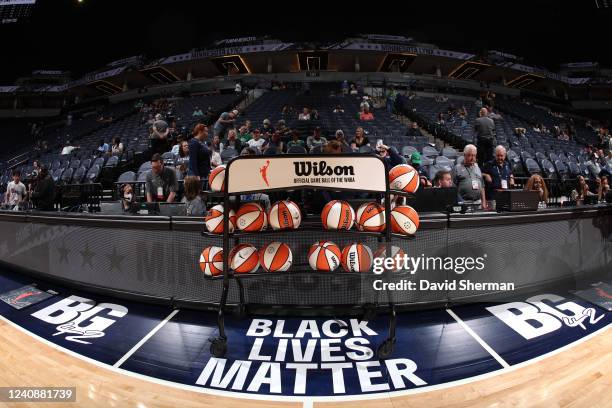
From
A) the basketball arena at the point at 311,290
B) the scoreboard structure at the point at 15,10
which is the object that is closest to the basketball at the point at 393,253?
the basketball arena at the point at 311,290

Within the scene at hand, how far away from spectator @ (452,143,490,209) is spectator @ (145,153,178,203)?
12.7 feet

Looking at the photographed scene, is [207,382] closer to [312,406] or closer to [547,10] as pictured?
[312,406]

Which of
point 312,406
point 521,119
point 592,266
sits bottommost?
point 312,406

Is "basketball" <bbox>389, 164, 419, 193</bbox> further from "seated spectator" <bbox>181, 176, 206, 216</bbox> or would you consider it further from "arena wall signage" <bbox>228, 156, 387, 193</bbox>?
"seated spectator" <bbox>181, 176, 206, 216</bbox>

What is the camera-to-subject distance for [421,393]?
5.14 feet

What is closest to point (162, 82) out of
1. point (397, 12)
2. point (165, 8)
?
point (165, 8)

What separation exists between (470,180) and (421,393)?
2992 millimetres

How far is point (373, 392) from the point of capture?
1.59m

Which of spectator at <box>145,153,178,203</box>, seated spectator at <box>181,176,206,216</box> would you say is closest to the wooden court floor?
seated spectator at <box>181,176,206,216</box>

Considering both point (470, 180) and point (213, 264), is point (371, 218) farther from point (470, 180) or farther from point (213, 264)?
point (470, 180)

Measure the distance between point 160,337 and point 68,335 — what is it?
77 centimetres

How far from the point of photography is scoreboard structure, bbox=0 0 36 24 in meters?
13.7

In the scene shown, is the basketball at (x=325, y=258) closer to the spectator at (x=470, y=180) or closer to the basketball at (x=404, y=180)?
the basketball at (x=404, y=180)

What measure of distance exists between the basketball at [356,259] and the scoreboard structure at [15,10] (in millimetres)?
20797
